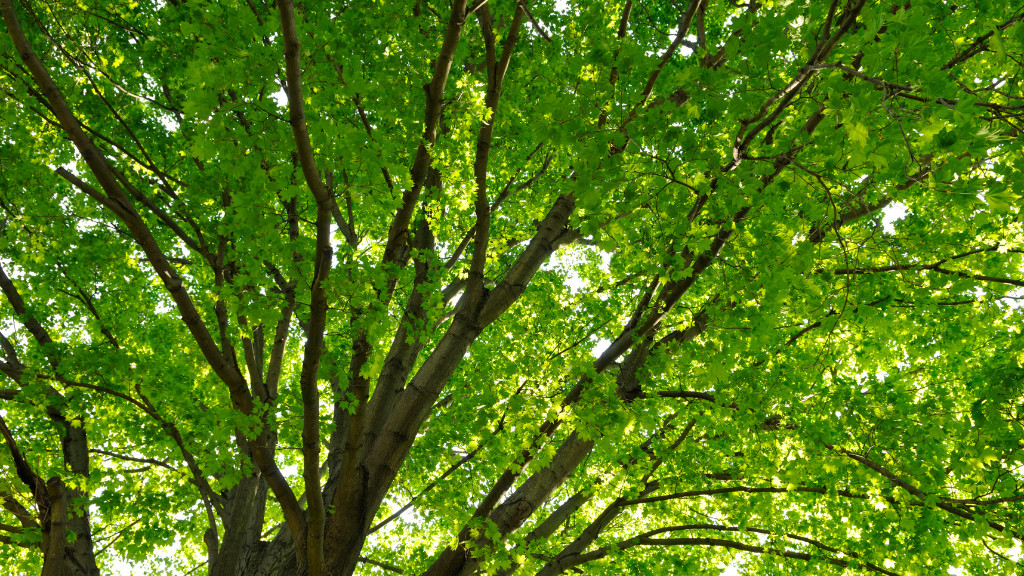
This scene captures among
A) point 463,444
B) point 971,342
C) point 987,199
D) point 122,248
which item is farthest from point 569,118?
point 971,342

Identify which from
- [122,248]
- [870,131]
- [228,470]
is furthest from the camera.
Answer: [122,248]

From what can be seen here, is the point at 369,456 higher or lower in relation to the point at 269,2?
lower

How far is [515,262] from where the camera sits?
5473 millimetres

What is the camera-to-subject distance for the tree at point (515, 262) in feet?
9.86

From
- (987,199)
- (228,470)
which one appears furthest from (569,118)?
(228,470)

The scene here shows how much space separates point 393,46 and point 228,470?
4.48 meters

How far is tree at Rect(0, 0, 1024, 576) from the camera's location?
118 inches

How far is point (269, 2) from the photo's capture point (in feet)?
16.8

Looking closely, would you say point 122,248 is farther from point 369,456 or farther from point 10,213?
point 369,456

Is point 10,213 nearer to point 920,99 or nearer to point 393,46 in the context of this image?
point 393,46

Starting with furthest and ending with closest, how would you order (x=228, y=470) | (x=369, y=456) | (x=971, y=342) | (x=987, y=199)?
1. (x=971, y=342)
2. (x=369, y=456)
3. (x=228, y=470)
4. (x=987, y=199)

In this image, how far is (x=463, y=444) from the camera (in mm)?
7230

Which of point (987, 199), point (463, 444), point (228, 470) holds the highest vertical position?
point (463, 444)

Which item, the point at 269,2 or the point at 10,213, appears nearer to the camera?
the point at 269,2
